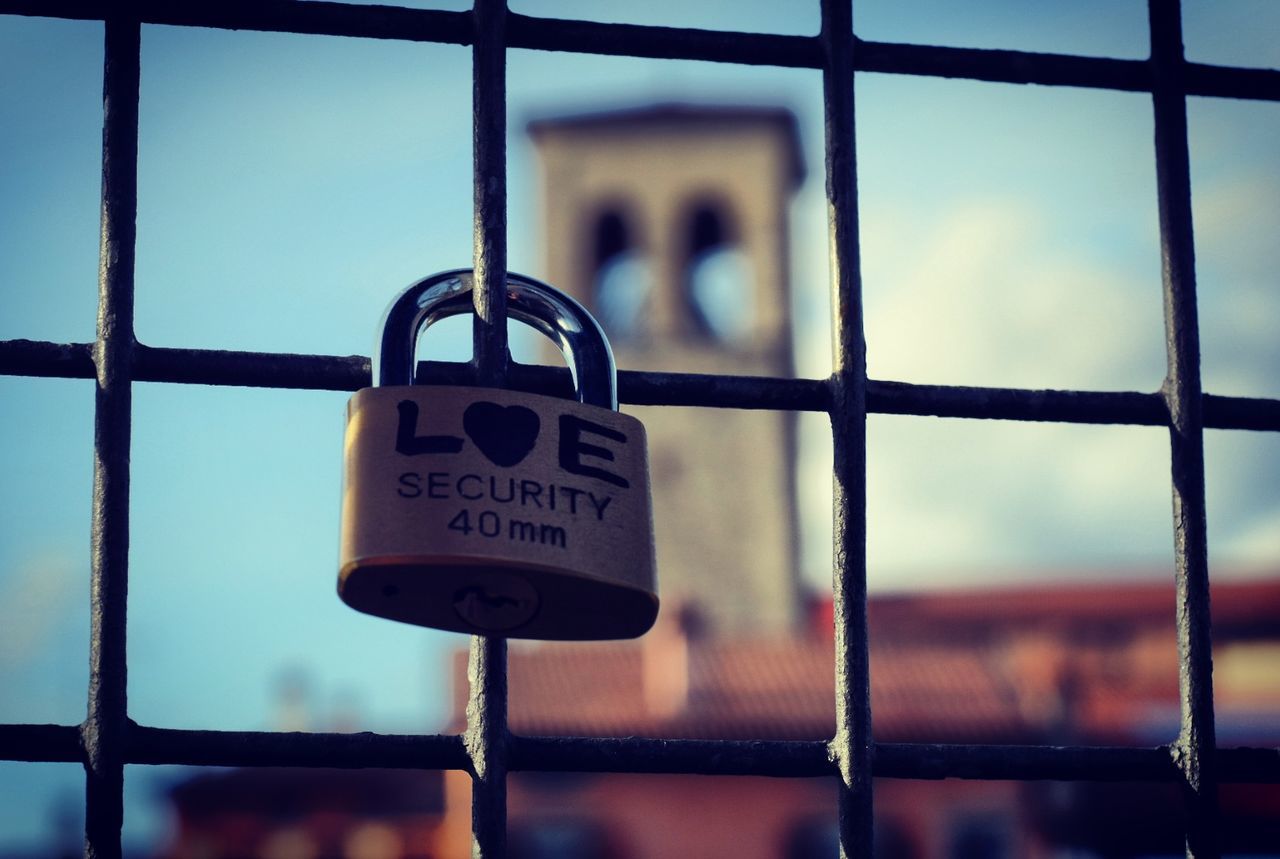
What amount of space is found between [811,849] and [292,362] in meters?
20.3

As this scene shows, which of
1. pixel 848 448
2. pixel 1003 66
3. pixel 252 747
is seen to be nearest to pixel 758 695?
pixel 1003 66

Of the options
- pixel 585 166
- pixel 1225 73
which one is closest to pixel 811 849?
pixel 585 166

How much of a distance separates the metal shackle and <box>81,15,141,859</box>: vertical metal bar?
0.17 m

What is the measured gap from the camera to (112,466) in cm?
107

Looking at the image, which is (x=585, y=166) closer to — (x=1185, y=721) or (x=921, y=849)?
(x=921, y=849)

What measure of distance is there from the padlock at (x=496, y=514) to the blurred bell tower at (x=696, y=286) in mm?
27388

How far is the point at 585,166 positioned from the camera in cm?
2995

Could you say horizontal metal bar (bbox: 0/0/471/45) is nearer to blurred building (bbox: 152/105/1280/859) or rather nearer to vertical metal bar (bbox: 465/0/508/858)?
vertical metal bar (bbox: 465/0/508/858)

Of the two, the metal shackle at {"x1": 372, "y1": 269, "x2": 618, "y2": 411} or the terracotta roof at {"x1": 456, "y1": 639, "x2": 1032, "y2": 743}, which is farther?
the terracotta roof at {"x1": 456, "y1": 639, "x2": 1032, "y2": 743}

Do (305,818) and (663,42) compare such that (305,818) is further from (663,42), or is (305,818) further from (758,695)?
(663,42)

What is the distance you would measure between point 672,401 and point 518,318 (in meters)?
0.12

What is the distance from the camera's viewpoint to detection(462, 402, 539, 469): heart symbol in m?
0.95

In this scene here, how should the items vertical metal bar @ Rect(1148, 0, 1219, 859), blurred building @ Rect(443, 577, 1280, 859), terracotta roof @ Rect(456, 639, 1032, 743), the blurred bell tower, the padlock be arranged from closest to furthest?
the padlock < vertical metal bar @ Rect(1148, 0, 1219, 859) < terracotta roof @ Rect(456, 639, 1032, 743) < blurred building @ Rect(443, 577, 1280, 859) < the blurred bell tower

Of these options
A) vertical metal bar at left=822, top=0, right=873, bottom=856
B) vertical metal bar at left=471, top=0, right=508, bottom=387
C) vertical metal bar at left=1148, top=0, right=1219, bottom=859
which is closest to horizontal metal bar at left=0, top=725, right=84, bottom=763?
vertical metal bar at left=471, top=0, right=508, bottom=387
